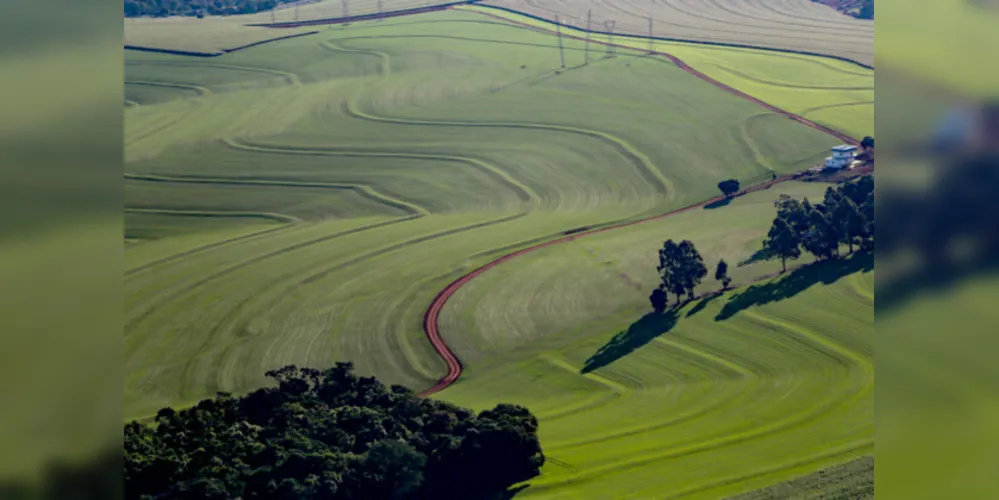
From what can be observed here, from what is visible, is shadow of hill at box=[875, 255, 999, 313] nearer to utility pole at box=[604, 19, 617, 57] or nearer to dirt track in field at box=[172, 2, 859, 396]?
dirt track in field at box=[172, 2, 859, 396]

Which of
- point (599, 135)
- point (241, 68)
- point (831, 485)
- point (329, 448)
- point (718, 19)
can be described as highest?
point (718, 19)

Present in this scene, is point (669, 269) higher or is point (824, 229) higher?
point (824, 229)

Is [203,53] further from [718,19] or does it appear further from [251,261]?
[718,19]

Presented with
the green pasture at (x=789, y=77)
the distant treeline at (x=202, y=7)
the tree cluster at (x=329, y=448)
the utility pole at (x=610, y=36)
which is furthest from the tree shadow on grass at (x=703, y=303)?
the distant treeline at (x=202, y=7)

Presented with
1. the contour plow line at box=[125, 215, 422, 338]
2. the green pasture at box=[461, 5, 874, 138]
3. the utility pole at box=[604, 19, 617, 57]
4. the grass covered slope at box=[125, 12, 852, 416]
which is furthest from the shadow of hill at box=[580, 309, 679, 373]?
the utility pole at box=[604, 19, 617, 57]

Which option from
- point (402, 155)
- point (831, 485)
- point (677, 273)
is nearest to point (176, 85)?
point (402, 155)

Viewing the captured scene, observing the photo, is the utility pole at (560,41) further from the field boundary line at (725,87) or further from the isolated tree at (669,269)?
the isolated tree at (669,269)
